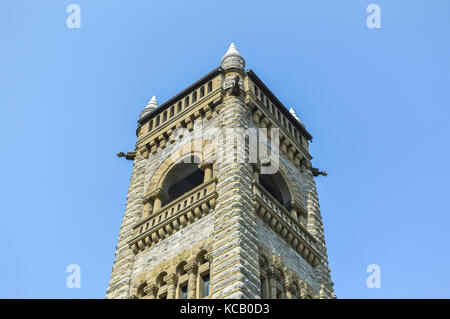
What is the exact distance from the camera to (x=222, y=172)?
31031 millimetres

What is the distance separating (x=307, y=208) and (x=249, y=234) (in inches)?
296

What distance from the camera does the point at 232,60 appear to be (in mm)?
38156

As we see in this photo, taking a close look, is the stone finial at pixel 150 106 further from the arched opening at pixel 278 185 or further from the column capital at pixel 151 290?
the column capital at pixel 151 290

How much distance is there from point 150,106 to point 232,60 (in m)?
6.32

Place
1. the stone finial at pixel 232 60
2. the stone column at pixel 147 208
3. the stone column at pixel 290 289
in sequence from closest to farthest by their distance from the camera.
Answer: the stone column at pixel 290 289, the stone column at pixel 147 208, the stone finial at pixel 232 60

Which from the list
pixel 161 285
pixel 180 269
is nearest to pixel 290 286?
pixel 180 269

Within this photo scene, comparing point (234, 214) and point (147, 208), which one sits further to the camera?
point (147, 208)

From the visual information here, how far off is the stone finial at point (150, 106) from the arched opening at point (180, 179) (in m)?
6.24

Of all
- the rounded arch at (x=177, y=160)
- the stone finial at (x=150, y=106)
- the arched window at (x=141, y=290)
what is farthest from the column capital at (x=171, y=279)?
the stone finial at (x=150, y=106)

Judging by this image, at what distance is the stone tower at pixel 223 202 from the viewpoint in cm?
2784

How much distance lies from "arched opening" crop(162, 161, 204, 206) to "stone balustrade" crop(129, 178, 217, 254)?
191cm

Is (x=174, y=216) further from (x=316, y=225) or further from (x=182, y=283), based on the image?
(x=316, y=225)

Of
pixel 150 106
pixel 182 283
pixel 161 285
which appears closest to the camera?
pixel 182 283
